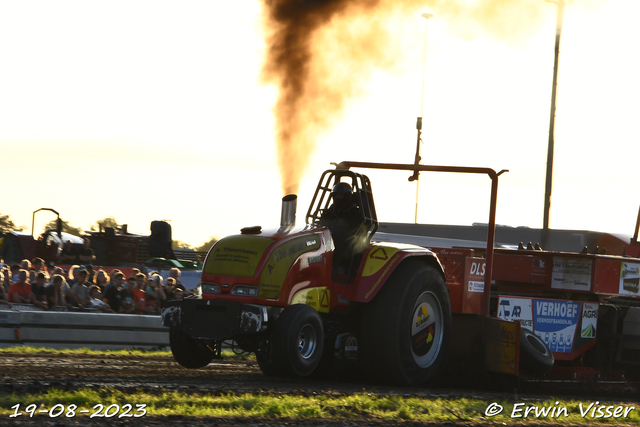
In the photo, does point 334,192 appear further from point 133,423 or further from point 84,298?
point 84,298

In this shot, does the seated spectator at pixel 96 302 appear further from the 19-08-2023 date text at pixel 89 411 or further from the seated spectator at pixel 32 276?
the 19-08-2023 date text at pixel 89 411

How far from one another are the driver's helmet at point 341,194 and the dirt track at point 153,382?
1691 millimetres

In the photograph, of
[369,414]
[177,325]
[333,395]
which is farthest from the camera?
[177,325]

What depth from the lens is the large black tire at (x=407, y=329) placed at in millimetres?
7734

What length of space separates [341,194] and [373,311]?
46.7 inches

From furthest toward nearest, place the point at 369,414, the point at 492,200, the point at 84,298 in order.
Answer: the point at 84,298 → the point at 492,200 → the point at 369,414

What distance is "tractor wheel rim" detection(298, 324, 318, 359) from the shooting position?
7164 millimetres

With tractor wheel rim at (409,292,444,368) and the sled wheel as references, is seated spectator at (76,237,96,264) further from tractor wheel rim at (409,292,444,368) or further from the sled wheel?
the sled wheel

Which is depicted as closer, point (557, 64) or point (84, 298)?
point (84, 298)

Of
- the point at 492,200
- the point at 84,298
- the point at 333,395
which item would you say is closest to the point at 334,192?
the point at 492,200

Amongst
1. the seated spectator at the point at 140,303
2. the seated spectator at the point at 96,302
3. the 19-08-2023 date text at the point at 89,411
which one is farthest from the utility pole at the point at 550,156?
the 19-08-2023 date text at the point at 89,411

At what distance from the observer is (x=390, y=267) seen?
7.93 metres

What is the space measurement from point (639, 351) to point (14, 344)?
7.39 meters

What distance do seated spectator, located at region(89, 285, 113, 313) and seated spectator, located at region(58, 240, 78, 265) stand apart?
1058cm
